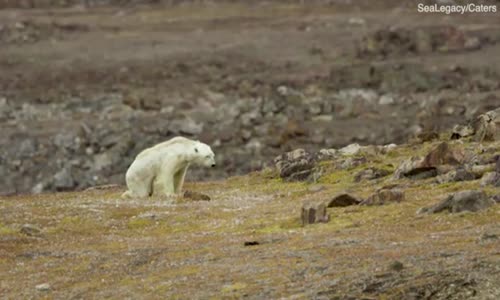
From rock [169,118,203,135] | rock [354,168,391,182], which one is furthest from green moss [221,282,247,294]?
rock [169,118,203,135]

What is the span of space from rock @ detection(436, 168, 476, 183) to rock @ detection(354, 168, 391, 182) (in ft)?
9.29

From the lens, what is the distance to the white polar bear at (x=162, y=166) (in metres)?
37.3

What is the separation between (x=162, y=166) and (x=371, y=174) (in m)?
4.97

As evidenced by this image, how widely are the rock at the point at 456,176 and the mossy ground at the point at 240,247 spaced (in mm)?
272

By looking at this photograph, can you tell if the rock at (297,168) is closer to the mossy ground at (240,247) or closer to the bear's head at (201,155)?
the mossy ground at (240,247)

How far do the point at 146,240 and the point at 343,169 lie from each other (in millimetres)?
9637

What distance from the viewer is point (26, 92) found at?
72.4 m

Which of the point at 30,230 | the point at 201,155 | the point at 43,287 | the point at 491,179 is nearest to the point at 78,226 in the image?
the point at 30,230

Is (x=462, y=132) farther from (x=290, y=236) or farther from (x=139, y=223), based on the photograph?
(x=290, y=236)

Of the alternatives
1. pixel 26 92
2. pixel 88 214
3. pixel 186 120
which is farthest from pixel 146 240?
pixel 26 92

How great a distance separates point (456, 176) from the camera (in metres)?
34.3

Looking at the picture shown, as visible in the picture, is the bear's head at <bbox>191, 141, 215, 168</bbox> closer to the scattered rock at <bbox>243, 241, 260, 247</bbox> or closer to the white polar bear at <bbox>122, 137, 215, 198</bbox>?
the white polar bear at <bbox>122, 137, 215, 198</bbox>

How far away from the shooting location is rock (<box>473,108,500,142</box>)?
3994 centimetres

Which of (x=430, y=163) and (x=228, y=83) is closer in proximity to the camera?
(x=430, y=163)
